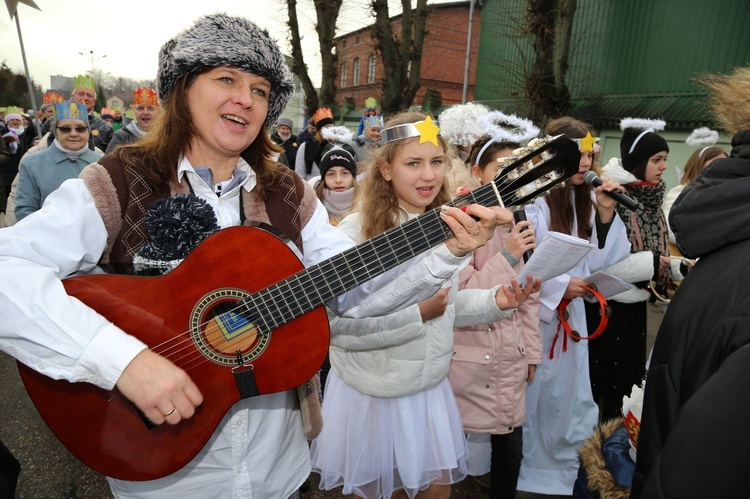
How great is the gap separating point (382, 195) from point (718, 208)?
169 cm

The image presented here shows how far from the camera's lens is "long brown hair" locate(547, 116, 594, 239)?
332 cm

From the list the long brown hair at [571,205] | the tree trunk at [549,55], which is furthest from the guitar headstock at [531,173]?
the tree trunk at [549,55]

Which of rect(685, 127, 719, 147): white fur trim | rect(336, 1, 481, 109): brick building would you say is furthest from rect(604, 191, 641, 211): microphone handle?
rect(336, 1, 481, 109): brick building

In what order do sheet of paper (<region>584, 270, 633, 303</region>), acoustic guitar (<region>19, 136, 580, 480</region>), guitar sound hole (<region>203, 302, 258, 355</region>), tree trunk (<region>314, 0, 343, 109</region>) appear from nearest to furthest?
acoustic guitar (<region>19, 136, 580, 480</region>)
guitar sound hole (<region>203, 302, 258, 355</region>)
sheet of paper (<region>584, 270, 633, 303</region>)
tree trunk (<region>314, 0, 343, 109</region>)

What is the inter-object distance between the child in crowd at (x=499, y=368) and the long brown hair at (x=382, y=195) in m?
0.52

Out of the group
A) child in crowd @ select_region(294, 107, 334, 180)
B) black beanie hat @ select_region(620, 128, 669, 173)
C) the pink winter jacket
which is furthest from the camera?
child in crowd @ select_region(294, 107, 334, 180)

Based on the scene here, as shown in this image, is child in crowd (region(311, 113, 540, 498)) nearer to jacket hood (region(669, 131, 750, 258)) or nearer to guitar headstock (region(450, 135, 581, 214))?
guitar headstock (region(450, 135, 581, 214))

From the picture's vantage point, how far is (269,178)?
5.76ft

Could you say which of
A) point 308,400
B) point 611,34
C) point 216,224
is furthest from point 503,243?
point 611,34

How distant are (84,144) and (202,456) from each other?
15.2 feet

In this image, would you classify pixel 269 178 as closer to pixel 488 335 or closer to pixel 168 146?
pixel 168 146

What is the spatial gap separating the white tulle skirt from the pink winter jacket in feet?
0.83

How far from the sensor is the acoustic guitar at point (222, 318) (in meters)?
Answer: 1.43

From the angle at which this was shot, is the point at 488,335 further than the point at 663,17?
No
